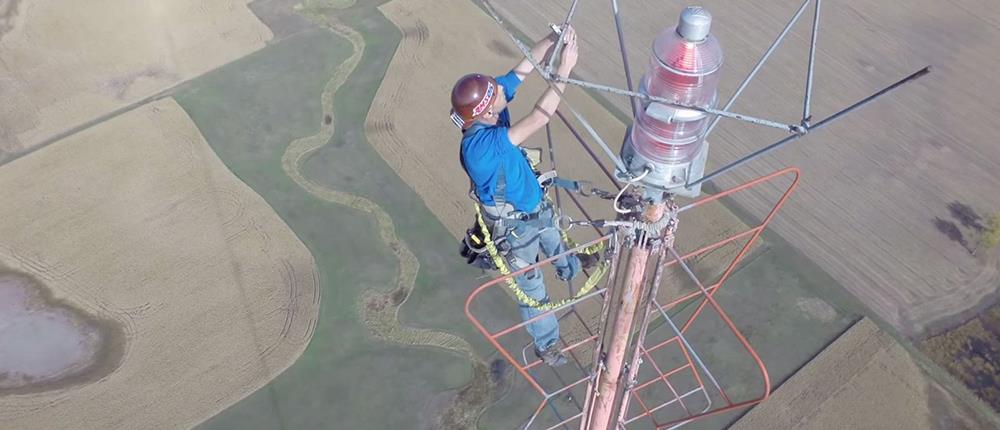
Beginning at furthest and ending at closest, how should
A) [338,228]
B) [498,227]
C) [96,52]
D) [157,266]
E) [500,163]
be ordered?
[96,52], [338,228], [157,266], [498,227], [500,163]

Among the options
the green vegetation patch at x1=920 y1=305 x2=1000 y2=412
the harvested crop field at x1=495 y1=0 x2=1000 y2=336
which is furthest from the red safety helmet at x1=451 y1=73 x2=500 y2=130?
the green vegetation patch at x1=920 y1=305 x2=1000 y2=412

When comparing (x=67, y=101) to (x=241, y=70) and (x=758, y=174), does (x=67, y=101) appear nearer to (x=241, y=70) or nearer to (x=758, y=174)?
(x=241, y=70)

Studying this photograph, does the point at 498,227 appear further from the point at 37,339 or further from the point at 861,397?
the point at 37,339

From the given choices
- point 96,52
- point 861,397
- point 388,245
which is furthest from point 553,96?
point 96,52

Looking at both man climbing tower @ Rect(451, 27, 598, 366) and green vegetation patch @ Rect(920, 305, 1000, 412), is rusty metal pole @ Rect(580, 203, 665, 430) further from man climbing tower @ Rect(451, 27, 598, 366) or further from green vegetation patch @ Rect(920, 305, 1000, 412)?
green vegetation patch @ Rect(920, 305, 1000, 412)

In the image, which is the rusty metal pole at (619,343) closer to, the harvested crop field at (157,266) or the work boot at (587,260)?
the work boot at (587,260)

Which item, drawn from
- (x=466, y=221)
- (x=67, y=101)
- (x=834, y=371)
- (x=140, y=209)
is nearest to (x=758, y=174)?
(x=834, y=371)
